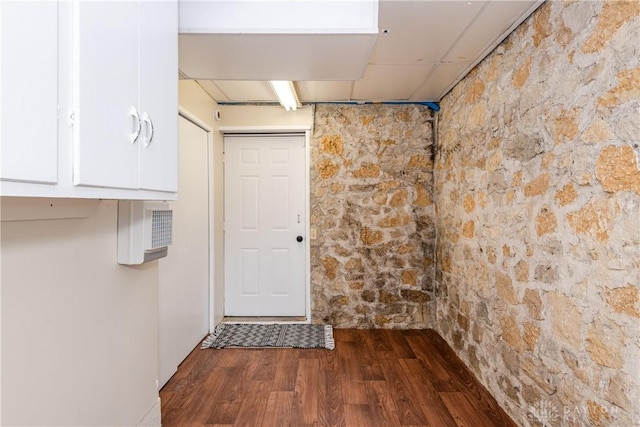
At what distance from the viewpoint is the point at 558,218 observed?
5.57 feet

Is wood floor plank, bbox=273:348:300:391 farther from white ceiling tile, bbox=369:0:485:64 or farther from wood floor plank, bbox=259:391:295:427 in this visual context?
white ceiling tile, bbox=369:0:485:64

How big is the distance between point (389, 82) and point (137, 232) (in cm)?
238

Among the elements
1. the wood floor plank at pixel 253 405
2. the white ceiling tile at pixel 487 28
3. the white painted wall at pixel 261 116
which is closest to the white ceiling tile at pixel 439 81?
the white ceiling tile at pixel 487 28

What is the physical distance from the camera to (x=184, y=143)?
288cm

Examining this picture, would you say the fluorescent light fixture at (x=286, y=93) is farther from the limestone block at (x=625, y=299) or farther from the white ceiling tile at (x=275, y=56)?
the limestone block at (x=625, y=299)

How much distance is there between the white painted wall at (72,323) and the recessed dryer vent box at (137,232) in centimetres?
4

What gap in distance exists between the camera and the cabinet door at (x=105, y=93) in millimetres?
904

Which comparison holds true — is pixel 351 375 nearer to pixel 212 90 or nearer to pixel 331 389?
pixel 331 389

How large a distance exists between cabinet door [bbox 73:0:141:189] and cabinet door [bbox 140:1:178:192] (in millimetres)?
58

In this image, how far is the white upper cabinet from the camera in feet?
2.44

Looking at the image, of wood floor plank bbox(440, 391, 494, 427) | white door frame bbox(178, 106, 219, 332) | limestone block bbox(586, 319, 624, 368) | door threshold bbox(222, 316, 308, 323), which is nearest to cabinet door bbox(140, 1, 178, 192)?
limestone block bbox(586, 319, 624, 368)

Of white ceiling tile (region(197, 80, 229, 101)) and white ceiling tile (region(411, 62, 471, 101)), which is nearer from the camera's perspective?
white ceiling tile (region(411, 62, 471, 101))

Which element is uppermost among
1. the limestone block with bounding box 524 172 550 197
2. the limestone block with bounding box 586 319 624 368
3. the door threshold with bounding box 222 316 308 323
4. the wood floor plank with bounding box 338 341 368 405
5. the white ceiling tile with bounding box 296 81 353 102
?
the white ceiling tile with bounding box 296 81 353 102

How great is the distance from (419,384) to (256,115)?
2.92 m
